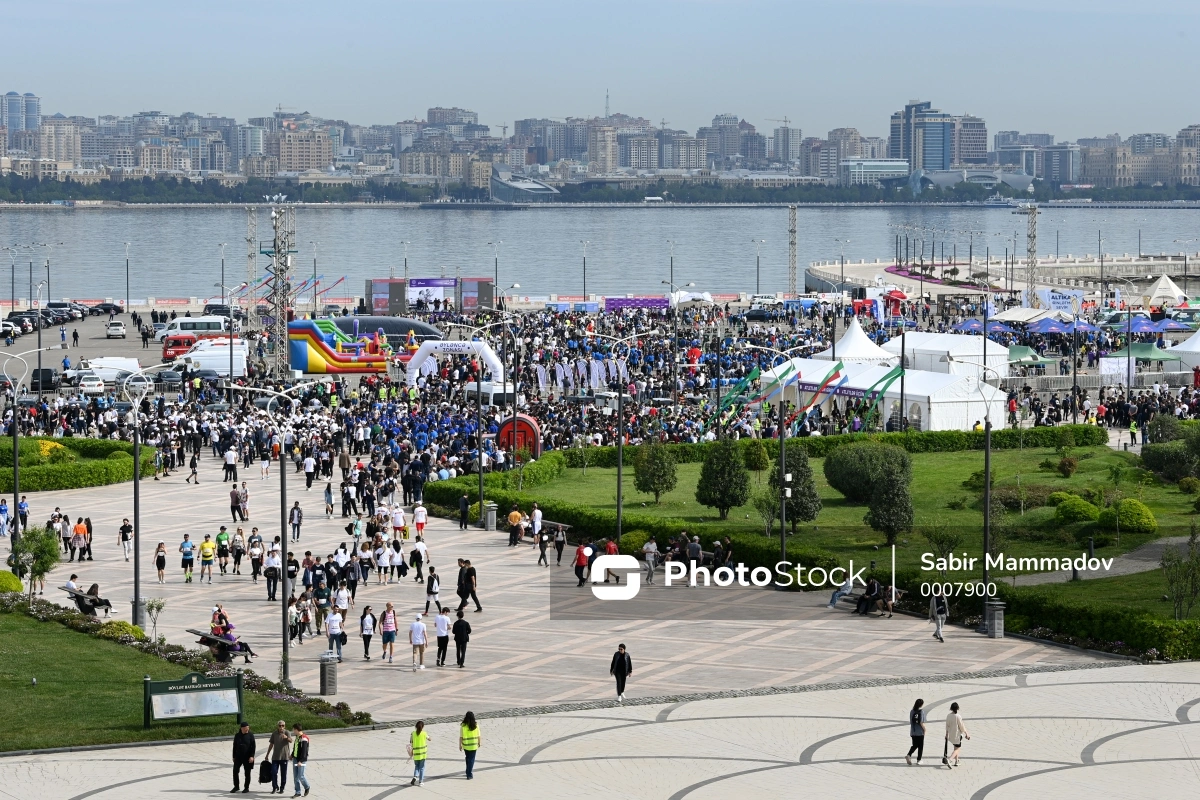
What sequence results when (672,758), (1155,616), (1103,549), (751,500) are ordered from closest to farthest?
1. (672,758)
2. (1155,616)
3. (1103,549)
4. (751,500)

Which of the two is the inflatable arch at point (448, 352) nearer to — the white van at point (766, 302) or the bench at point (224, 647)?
the white van at point (766, 302)

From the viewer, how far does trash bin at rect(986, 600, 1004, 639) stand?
1122 inches

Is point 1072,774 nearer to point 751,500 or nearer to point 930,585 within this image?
point 930,585

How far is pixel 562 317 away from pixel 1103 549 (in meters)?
43.3

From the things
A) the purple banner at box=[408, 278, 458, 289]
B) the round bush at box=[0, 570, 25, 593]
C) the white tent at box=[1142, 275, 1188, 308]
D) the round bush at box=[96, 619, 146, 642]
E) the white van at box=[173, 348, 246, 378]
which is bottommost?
the round bush at box=[96, 619, 146, 642]

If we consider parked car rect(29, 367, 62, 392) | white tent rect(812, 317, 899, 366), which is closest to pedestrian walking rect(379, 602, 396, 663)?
white tent rect(812, 317, 899, 366)

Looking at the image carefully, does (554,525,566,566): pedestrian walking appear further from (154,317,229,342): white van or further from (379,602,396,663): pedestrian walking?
(154,317,229,342): white van

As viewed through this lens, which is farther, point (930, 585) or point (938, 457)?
point (938, 457)

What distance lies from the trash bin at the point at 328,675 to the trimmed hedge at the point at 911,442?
2024 cm

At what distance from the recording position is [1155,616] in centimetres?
2748

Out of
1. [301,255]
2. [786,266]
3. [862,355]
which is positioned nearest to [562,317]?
[862,355]

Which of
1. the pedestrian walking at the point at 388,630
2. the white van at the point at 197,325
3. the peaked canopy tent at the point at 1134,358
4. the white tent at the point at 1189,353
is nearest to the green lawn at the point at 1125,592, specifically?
the pedestrian walking at the point at 388,630

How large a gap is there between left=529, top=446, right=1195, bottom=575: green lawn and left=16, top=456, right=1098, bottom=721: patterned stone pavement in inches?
140

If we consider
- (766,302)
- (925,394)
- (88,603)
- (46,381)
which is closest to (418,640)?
(88,603)
